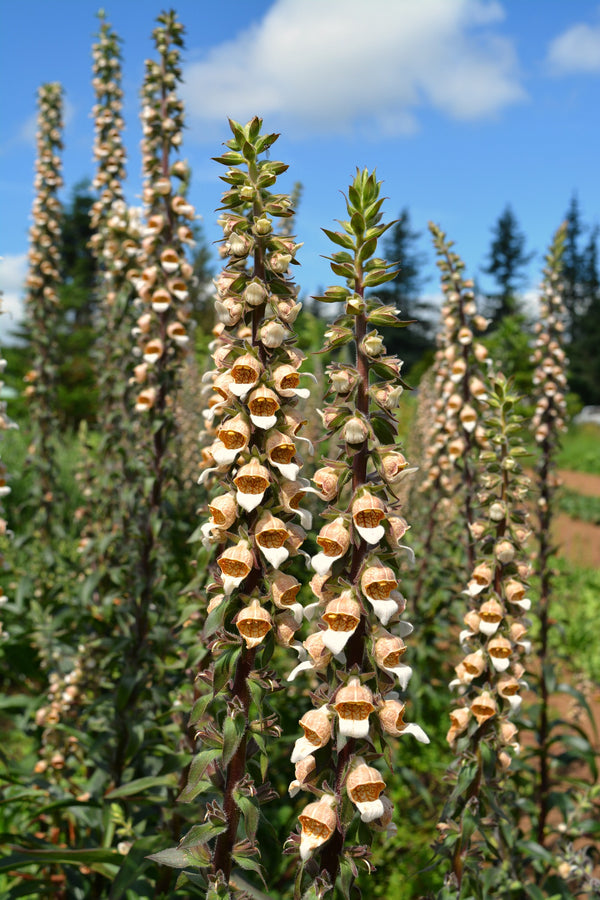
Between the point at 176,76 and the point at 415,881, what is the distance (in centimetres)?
483

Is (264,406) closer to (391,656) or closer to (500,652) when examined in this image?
(391,656)

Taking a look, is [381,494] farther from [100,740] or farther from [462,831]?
[100,740]

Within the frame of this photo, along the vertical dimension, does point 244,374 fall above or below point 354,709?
above

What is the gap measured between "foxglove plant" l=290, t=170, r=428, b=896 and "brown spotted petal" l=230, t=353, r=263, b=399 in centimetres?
20

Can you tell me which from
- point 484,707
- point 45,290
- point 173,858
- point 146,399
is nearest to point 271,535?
point 173,858

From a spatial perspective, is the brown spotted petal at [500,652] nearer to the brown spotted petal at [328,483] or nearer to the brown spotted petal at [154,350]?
the brown spotted petal at [328,483]

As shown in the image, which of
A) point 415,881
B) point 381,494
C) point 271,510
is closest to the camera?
point 381,494

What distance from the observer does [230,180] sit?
6.16 ft

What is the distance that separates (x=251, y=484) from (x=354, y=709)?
1.91ft

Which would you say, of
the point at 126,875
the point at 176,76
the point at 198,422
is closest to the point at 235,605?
the point at 126,875

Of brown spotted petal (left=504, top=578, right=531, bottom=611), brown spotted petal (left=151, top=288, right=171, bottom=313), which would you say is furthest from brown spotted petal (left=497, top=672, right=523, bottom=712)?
brown spotted petal (left=151, top=288, right=171, bottom=313)

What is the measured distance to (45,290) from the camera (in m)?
6.21

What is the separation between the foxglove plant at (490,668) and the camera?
7.91 feet

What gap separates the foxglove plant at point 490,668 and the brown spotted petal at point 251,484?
115cm
